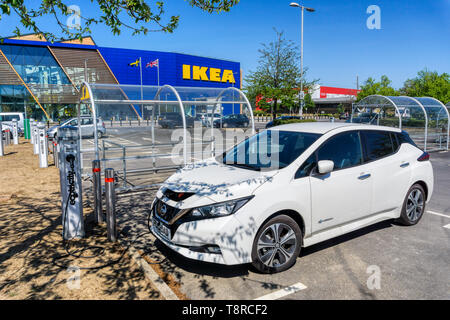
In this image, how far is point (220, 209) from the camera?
11.8ft

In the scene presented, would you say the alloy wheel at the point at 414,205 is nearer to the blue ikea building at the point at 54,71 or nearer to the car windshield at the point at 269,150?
the car windshield at the point at 269,150

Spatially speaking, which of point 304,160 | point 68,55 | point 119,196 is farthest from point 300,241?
point 68,55

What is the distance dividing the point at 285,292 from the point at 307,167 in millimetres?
1464

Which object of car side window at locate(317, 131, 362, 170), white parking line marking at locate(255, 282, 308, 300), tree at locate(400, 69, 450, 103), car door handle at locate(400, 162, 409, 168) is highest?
tree at locate(400, 69, 450, 103)

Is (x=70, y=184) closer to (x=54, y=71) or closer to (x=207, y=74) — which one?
(x=54, y=71)

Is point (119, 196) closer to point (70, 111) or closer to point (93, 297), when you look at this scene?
point (93, 297)

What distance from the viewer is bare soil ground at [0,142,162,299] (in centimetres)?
344

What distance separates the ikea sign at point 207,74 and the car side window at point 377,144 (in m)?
46.9

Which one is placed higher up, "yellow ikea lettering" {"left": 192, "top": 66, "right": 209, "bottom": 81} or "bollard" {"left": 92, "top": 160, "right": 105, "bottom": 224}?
"yellow ikea lettering" {"left": 192, "top": 66, "right": 209, "bottom": 81}

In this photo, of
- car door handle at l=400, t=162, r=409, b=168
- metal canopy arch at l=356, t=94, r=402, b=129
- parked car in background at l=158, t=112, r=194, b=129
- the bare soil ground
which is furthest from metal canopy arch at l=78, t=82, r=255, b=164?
metal canopy arch at l=356, t=94, r=402, b=129

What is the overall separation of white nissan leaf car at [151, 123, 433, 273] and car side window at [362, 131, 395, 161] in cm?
2

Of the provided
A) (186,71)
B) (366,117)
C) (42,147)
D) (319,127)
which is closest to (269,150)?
(319,127)

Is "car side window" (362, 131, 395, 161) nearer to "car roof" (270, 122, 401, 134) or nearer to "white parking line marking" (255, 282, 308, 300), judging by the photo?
"car roof" (270, 122, 401, 134)
